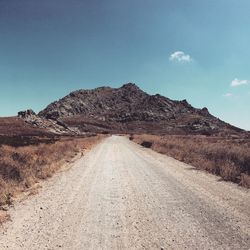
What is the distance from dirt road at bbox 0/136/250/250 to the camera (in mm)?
6285

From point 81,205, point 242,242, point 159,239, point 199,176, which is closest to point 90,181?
point 81,205

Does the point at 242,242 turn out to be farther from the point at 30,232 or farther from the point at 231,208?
the point at 30,232

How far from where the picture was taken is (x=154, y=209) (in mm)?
8875

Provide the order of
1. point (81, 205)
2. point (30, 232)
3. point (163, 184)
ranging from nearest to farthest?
point (30, 232), point (81, 205), point (163, 184)

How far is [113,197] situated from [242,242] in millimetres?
5190

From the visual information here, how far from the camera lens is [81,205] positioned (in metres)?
9.35

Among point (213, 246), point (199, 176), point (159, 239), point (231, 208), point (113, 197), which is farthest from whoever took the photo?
point (199, 176)

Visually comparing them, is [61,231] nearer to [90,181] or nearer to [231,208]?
[231,208]

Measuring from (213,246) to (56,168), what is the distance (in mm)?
13391

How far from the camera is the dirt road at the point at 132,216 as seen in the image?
6.29 metres

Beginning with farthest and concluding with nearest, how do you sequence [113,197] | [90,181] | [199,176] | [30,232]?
1. [199,176]
2. [90,181]
3. [113,197]
4. [30,232]

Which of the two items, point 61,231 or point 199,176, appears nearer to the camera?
point 61,231

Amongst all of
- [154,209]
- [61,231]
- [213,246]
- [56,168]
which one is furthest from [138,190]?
[56,168]

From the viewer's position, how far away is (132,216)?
26.7 ft
